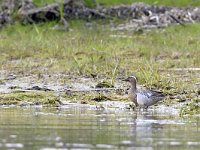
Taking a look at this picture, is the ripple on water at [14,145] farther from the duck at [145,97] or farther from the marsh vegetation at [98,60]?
the duck at [145,97]

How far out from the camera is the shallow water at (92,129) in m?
10.1

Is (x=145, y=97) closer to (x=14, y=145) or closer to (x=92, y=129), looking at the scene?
(x=92, y=129)

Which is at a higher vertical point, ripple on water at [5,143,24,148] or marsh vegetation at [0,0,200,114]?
marsh vegetation at [0,0,200,114]

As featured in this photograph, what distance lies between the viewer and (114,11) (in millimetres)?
30312

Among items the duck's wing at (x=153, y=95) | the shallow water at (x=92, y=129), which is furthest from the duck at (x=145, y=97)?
the shallow water at (x=92, y=129)

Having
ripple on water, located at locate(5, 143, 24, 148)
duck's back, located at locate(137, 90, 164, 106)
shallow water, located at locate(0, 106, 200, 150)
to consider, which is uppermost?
duck's back, located at locate(137, 90, 164, 106)

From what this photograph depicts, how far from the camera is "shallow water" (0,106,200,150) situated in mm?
10125

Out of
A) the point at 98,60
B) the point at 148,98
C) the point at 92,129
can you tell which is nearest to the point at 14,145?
the point at 92,129

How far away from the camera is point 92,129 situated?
37.7 ft

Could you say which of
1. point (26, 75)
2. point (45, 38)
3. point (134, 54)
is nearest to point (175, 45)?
point (134, 54)

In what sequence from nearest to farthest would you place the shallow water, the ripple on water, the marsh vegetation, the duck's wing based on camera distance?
the ripple on water → the shallow water → the duck's wing → the marsh vegetation

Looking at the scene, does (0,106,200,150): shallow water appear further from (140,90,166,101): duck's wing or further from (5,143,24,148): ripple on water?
(140,90,166,101): duck's wing

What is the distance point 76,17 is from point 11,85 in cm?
1287

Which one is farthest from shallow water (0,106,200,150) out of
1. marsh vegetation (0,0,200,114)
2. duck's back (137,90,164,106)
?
marsh vegetation (0,0,200,114)
